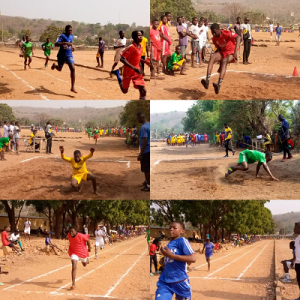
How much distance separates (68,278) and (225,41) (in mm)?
5707

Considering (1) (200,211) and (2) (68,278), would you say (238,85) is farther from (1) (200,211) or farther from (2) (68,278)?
(2) (68,278)

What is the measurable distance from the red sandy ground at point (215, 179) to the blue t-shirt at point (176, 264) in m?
4.58

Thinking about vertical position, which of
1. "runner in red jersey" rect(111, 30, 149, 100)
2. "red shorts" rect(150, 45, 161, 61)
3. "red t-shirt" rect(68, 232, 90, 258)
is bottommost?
"red t-shirt" rect(68, 232, 90, 258)

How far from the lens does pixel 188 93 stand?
10.8 meters

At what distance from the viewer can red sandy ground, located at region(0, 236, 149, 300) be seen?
332 inches

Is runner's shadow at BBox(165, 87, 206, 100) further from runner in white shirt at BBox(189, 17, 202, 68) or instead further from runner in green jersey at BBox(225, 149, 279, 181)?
runner in white shirt at BBox(189, 17, 202, 68)

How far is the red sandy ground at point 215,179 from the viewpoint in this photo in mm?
9961

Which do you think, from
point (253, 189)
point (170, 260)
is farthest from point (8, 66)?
point (170, 260)

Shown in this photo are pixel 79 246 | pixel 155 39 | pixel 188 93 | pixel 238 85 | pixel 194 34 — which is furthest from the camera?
pixel 194 34

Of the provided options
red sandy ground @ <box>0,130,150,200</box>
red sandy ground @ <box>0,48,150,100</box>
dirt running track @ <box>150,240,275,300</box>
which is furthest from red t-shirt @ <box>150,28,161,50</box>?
dirt running track @ <box>150,240,275,300</box>

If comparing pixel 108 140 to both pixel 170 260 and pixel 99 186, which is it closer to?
pixel 99 186

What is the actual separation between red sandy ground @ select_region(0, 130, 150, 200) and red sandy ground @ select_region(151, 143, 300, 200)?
0.47 meters

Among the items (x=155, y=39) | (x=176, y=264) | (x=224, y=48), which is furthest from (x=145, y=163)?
(x=176, y=264)

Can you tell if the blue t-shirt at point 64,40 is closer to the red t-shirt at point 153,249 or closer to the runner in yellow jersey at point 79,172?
the runner in yellow jersey at point 79,172
